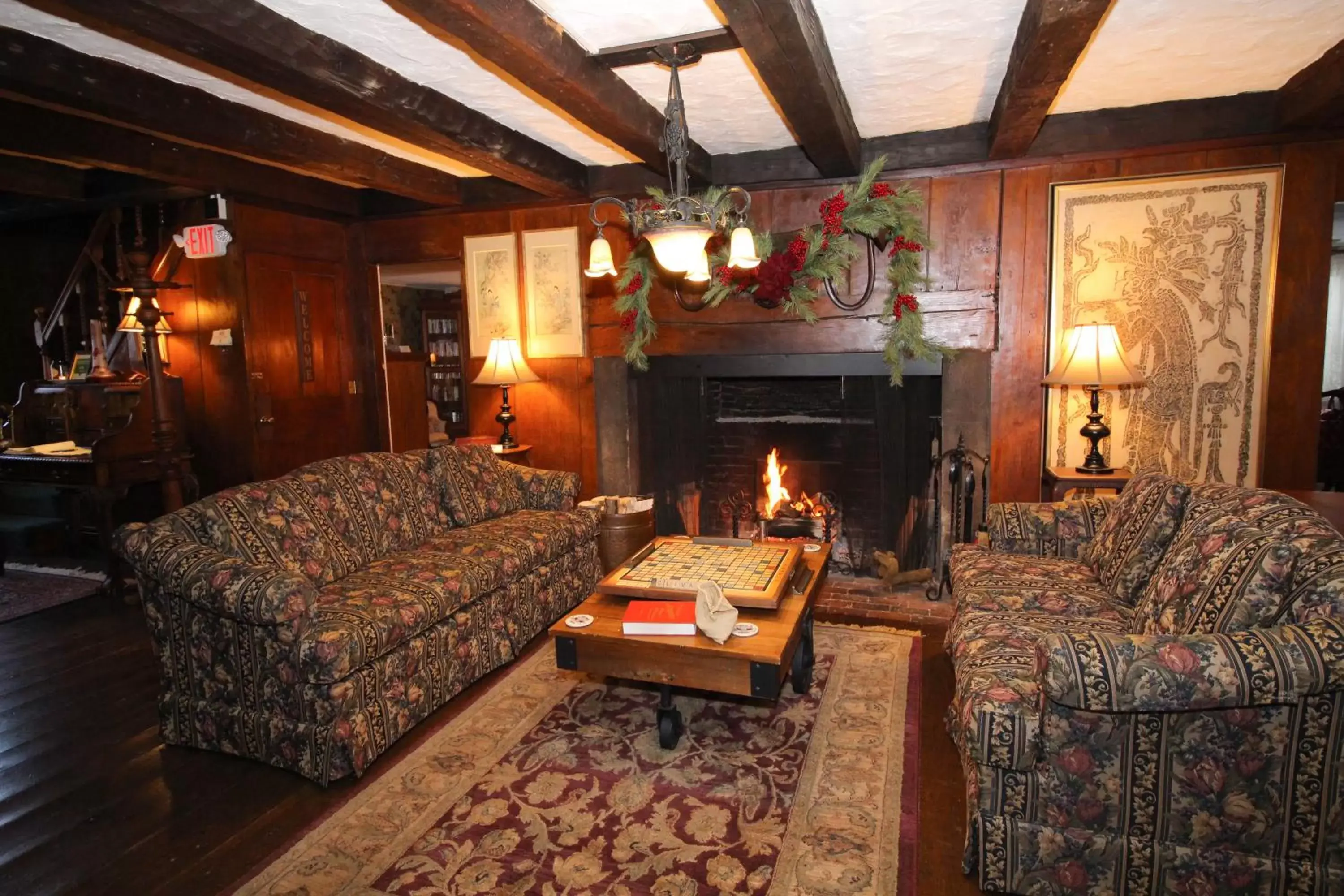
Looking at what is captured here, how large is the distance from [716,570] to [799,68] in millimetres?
1841

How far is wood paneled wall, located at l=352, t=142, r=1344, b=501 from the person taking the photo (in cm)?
354

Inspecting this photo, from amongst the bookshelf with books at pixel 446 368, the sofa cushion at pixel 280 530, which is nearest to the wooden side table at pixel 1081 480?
the sofa cushion at pixel 280 530

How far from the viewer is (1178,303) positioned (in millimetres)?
3732

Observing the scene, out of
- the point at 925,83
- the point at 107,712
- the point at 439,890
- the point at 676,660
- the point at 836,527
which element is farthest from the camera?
the point at 836,527

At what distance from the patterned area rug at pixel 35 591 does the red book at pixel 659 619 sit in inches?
146

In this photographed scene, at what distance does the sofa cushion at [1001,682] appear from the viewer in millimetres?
1737

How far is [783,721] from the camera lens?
2.67m

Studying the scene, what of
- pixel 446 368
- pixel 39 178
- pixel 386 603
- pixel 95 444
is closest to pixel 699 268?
pixel 386 603

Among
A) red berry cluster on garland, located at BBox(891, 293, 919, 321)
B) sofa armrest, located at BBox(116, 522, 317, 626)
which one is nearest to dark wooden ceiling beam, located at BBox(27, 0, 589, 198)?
sofa armrest, located at BBox(116, 522, 317, 626)

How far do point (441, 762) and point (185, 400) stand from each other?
3.79 meters

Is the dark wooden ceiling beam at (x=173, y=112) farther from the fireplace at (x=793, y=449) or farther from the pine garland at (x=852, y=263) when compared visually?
the fireplace at (x=793, y=449)

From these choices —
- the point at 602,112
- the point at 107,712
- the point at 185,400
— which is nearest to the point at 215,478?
the point at 185,400

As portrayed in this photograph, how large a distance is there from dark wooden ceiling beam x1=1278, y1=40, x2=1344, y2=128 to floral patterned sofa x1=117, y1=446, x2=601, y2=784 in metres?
3.82

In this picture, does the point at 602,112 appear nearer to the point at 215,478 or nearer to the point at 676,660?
the point at 676,660
